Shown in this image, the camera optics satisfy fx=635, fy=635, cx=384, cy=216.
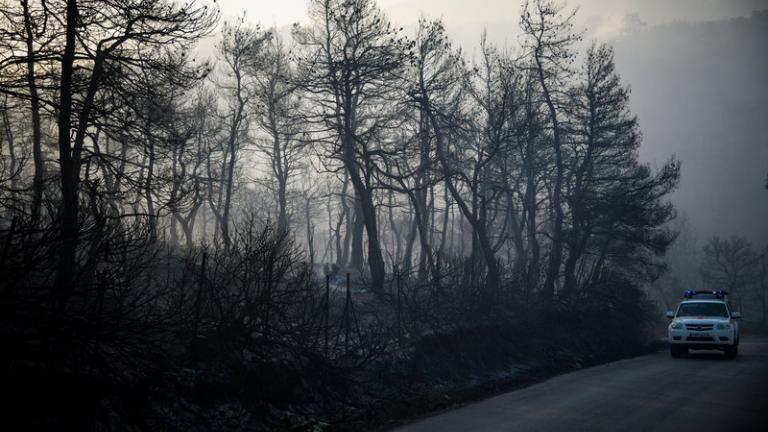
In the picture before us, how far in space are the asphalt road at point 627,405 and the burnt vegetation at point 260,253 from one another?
165cm

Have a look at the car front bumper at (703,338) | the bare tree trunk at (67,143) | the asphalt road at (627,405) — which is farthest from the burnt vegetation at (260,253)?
the car front bumper at (703,338)

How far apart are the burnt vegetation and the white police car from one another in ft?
9.41

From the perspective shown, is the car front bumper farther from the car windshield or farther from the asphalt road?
the asphalt road

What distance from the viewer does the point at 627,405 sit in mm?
12281

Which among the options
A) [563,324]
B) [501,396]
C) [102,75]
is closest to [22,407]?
[102,75]

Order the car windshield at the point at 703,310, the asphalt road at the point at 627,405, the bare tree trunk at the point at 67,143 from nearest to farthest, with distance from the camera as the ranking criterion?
the bare tree trunk at the point at 67,143 → the asphalt road at the point at 627,405 → the car windshield at the point at 703,310

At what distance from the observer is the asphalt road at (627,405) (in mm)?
10438

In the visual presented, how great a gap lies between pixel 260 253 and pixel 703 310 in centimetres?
1924

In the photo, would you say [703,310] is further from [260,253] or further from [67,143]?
[67,143]

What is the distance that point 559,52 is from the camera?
29.8 m

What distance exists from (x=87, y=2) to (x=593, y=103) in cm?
2638

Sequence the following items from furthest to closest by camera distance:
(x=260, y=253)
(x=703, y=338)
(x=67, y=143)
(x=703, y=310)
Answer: (x=703, y=310) → (x=703, y=338) → (x=260, y=253) → (x=67, y=143)

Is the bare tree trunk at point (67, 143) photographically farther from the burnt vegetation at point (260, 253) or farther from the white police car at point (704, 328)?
the white police car at point (704, 328)

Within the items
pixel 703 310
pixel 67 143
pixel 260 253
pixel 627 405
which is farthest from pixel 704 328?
pixel 67 143
